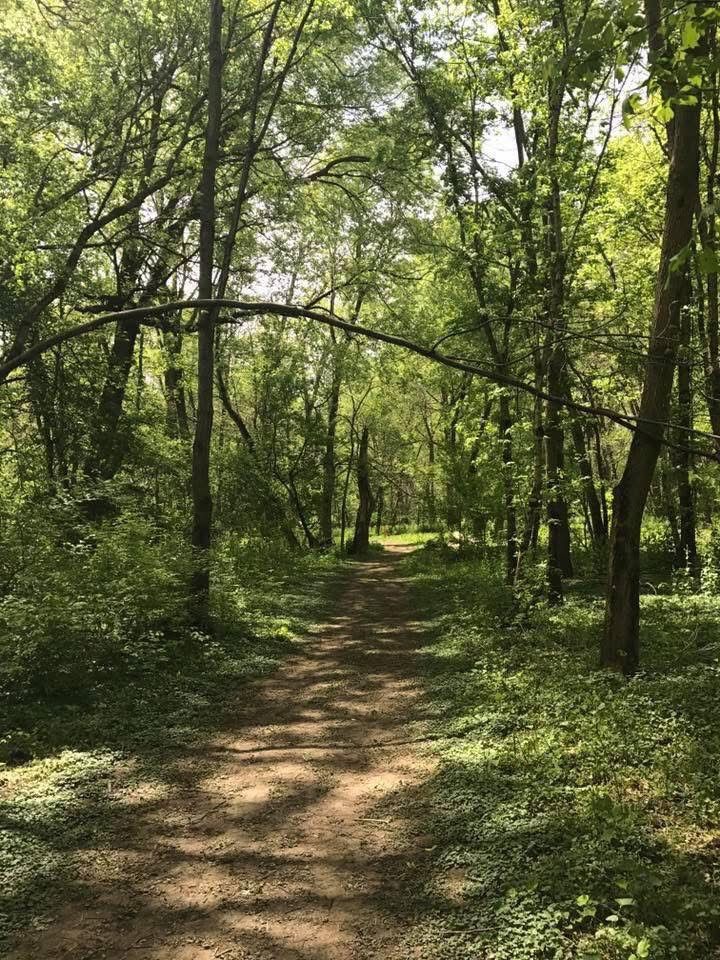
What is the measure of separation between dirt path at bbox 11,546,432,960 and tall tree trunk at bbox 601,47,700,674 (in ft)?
8.72

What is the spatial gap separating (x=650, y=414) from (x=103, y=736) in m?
6.88

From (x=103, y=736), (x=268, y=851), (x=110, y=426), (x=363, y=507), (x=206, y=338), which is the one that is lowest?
(x=268, y=851)

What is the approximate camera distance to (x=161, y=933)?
3807 millimetres

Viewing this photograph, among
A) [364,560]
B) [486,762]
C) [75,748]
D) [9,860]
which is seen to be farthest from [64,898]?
[364,560]

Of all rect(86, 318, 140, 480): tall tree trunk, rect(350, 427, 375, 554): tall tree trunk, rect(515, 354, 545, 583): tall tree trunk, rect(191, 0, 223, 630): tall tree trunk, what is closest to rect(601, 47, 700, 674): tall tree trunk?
rect(515, 354, 545, 583): tall tree trunk

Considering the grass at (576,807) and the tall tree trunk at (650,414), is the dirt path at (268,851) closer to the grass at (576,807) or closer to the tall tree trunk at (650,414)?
the grass at (576,807)

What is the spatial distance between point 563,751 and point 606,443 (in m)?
27.6

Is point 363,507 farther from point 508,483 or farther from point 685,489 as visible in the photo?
point 685,489

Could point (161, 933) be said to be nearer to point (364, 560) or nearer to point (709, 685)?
point (709, 685)

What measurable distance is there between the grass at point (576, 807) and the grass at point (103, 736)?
2.58 meters

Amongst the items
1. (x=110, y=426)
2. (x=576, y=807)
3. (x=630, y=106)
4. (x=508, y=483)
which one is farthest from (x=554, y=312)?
(x=110, y=426)

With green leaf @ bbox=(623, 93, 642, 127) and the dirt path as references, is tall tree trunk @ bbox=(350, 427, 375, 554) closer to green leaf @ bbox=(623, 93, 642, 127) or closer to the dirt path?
the dirt path

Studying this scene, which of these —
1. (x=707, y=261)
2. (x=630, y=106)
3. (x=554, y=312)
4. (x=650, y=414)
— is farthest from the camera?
(x=554, y=312)

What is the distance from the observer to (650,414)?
7098 mm
